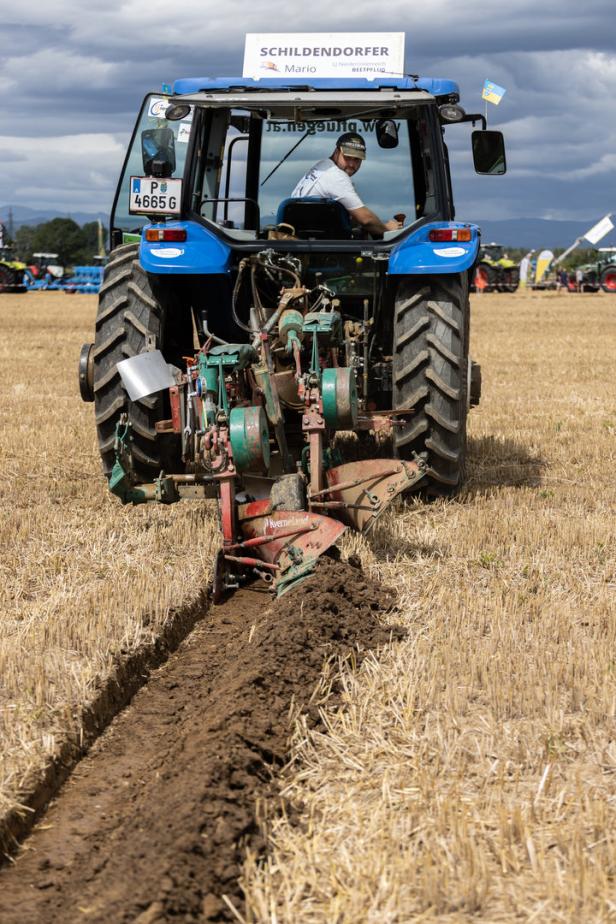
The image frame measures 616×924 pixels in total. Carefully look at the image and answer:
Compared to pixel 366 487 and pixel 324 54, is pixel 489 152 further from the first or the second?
pixel 366 487

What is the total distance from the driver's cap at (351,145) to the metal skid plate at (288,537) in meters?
2.16

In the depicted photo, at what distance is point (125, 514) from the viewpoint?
598 cm

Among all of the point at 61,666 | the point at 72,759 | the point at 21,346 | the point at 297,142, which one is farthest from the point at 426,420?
the point at 21,346

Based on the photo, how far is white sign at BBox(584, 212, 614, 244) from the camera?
37969 millimetres

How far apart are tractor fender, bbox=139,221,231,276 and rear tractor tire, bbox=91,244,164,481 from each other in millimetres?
179

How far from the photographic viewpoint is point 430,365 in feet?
18.9

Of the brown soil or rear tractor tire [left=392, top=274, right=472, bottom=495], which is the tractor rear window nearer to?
rear tractor tire [left=392, top=274, right=472, bottom=495]

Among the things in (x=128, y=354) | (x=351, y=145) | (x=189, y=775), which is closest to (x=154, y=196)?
(x=128, y=354)

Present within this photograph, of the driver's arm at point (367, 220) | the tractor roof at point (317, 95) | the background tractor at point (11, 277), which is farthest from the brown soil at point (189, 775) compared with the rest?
the background tractor at point (11, 277)

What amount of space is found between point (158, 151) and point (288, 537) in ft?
7.13

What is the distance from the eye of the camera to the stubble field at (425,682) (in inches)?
98.4

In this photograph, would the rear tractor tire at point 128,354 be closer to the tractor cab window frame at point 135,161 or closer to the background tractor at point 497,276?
the tractor cab window frame at point 135,161

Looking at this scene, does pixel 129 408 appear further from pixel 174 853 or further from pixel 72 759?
pixel 174 853

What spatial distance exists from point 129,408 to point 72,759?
272cm
